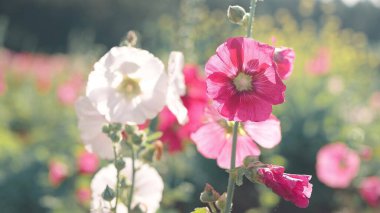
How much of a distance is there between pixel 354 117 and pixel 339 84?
462 mm

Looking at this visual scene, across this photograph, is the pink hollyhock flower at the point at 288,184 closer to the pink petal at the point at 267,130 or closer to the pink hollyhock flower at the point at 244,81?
the pink hollyhock flower at the point at 244,81

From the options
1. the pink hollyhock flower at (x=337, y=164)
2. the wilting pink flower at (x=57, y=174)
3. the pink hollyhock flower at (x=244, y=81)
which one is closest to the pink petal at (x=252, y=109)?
the pink hollyhock flower at (x=244, y=81)

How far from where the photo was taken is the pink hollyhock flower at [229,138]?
1120mm

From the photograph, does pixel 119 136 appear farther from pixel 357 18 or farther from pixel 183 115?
pixel 357 18

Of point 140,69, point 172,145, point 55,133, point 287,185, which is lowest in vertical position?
point 55,133

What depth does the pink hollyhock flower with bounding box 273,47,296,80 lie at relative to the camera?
104 centimetres

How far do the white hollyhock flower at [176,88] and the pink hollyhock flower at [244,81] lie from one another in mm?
139

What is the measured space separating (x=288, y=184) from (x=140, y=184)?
46 centimetres

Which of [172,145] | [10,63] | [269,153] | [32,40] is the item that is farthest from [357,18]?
[172,145]

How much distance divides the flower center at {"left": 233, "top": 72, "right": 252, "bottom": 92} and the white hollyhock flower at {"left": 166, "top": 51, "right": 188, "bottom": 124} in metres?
0.14

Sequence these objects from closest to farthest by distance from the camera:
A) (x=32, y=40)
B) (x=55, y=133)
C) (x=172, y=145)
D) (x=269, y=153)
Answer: (x=172, y=145), (x=269, y=153), (x=55, y=133), (x=32, y=40)

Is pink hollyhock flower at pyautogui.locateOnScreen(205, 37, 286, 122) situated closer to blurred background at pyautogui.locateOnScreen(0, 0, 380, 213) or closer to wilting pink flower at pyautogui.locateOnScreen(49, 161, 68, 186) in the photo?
blurred background at pyautogui.locateOnScreen(0, 0, 380, 213)

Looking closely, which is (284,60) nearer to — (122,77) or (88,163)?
(122,77)

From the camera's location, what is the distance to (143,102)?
1.13 meters
